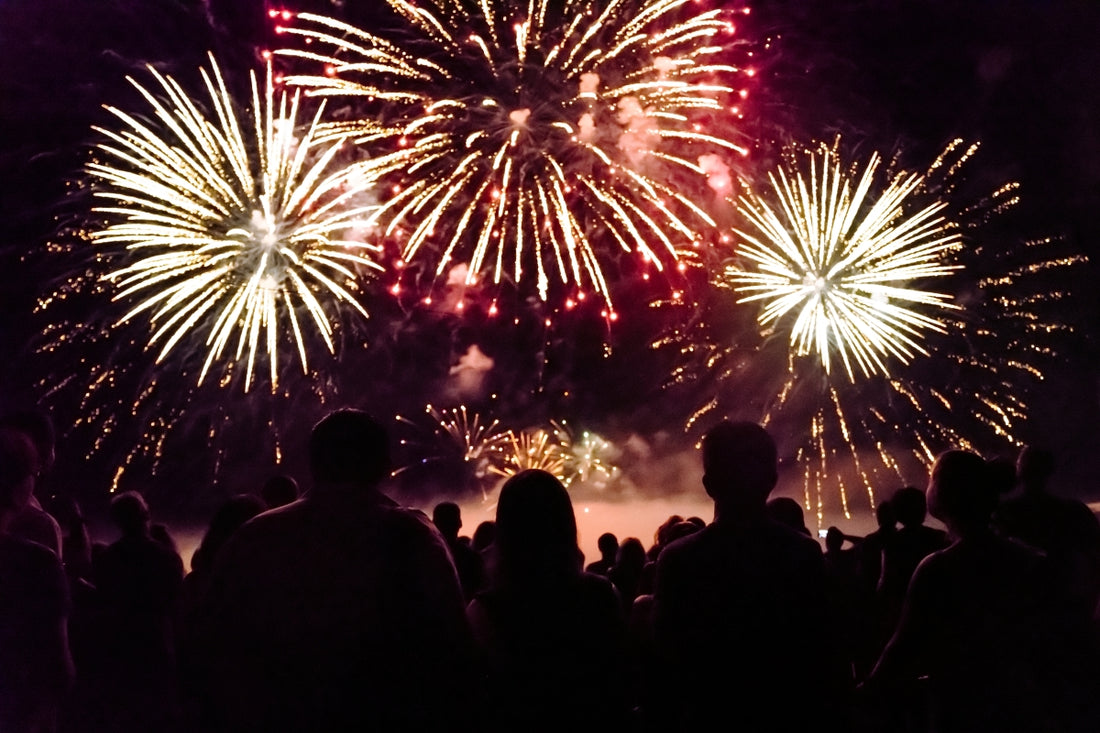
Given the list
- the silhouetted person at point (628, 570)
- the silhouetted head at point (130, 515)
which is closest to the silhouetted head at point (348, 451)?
the silhouetted head at point (130, 515)

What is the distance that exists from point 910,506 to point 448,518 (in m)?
2.75

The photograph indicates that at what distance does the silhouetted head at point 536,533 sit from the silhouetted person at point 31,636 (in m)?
1.79

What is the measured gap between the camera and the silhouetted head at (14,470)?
3697mm

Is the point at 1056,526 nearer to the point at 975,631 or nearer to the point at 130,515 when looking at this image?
the point at 975,631

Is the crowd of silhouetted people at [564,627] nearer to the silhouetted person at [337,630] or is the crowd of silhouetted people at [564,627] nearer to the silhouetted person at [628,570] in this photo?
the silhouetted person at [337,630]

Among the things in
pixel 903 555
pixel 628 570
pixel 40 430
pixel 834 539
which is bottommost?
pixel 903 555

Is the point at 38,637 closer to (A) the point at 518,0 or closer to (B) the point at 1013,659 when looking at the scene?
Result: (B) the point at 1013,659

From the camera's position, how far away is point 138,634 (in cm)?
438

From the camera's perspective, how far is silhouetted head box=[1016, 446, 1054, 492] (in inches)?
203

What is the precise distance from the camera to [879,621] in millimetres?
4434

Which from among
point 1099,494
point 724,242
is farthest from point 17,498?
point 1099,494

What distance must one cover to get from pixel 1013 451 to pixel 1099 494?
208cm

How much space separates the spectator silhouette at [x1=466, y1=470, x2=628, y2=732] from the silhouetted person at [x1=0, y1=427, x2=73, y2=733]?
1.70m

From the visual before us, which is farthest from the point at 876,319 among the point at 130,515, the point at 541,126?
the point at 130,515
